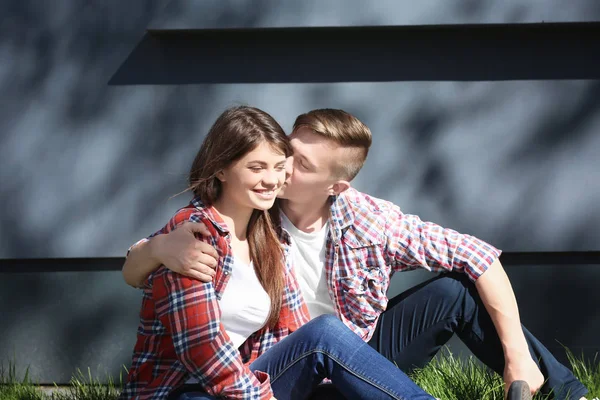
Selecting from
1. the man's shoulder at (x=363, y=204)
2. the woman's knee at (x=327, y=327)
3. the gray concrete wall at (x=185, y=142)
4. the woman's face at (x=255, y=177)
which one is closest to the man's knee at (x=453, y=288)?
the man's shoulder at (x=363, y=204)

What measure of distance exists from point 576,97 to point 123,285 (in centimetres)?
221

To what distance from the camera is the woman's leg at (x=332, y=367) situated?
202 cm

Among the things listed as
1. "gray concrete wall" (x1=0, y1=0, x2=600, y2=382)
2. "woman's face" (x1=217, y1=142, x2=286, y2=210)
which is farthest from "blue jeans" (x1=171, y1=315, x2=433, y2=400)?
"gray concrete wall" (x1=0, y1=0, x2=600, y2=382)

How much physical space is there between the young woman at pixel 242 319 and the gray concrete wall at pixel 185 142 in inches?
37.6

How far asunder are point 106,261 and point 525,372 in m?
1.90

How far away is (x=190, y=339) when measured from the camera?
193 centimetres

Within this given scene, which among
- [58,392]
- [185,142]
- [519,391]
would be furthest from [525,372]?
[58,392]

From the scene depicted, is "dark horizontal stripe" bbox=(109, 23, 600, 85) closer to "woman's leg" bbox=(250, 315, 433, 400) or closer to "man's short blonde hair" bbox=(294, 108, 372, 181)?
"man's short blonde hair" bbox=(294, 108, 372, 181)

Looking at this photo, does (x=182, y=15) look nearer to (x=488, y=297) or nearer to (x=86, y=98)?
(x=86, y=98)

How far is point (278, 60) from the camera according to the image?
122 inches

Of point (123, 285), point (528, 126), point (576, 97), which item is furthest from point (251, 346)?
point (576, 97)

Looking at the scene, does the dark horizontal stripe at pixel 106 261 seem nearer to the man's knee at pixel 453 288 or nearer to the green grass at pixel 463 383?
the green grass at pixel 463 383

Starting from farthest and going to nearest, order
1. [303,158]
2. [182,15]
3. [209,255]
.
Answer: [182,15] < [303,158] < [209,255]


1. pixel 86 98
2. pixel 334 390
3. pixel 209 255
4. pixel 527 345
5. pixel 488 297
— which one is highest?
pixel 86 98
